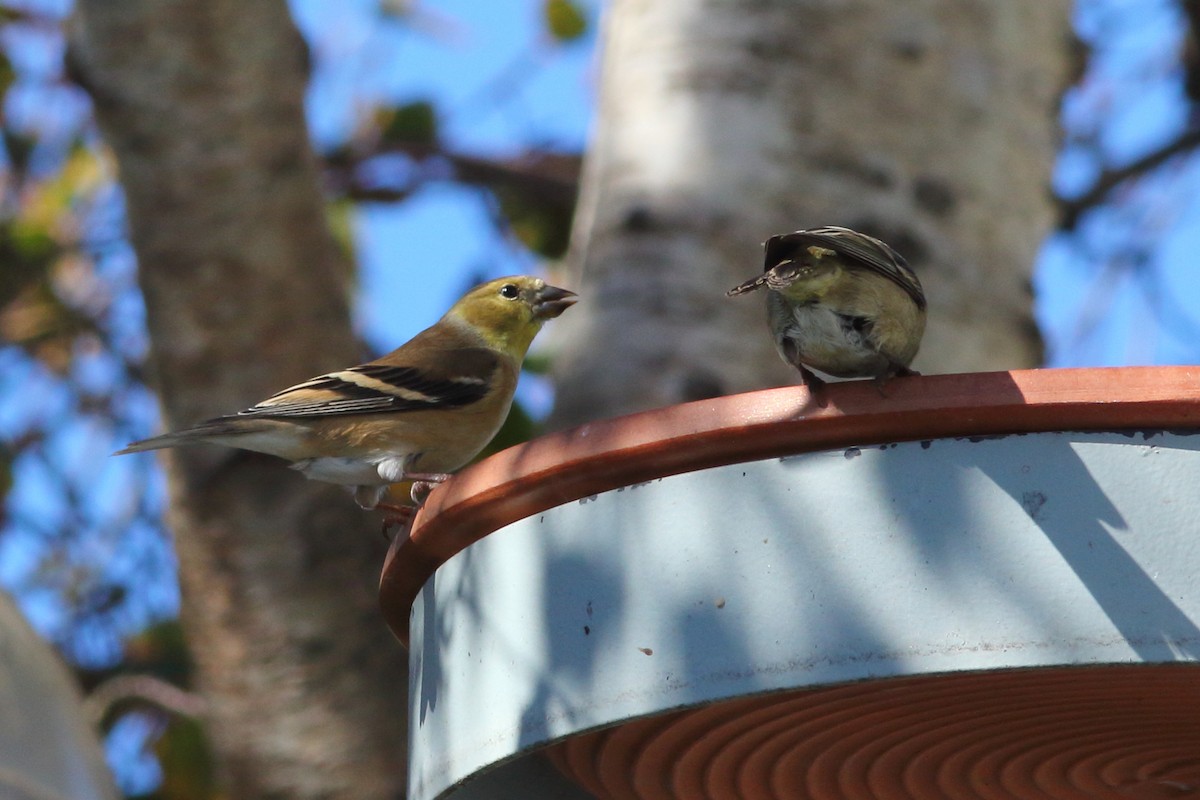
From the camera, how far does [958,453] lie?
1.77 metres

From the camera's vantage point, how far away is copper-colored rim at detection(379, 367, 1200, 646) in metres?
1.74

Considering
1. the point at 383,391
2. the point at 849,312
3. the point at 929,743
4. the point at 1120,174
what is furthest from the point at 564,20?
the point at 929,743

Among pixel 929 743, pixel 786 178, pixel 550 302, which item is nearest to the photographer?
pixel 929 743

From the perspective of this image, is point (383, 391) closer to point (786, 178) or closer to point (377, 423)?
point (377, 423)

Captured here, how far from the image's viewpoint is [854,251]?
2178 millimetres

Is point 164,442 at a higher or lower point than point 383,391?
lower

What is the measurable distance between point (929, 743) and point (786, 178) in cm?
216

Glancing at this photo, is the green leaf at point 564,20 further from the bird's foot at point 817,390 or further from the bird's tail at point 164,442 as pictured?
the bird's foot at point 817,390

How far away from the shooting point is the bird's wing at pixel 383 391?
3762 millimetres

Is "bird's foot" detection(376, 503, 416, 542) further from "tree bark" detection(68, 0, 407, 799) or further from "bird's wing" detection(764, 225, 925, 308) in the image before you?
"bird's wing" detection(764, 225, 925, 308)

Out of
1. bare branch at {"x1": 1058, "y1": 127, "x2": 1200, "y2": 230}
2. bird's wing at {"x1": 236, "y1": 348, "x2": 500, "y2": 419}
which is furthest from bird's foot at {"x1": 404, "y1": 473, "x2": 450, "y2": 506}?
bare branch at {"x1": 1058, "y1": 127, "x2": 1200, "y2": 230}

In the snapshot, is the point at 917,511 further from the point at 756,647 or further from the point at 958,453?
the point at 756,647

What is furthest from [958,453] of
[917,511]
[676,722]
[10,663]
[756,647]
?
[10,663]

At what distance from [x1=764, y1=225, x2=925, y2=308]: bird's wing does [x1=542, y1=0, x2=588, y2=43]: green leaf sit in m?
5.15
